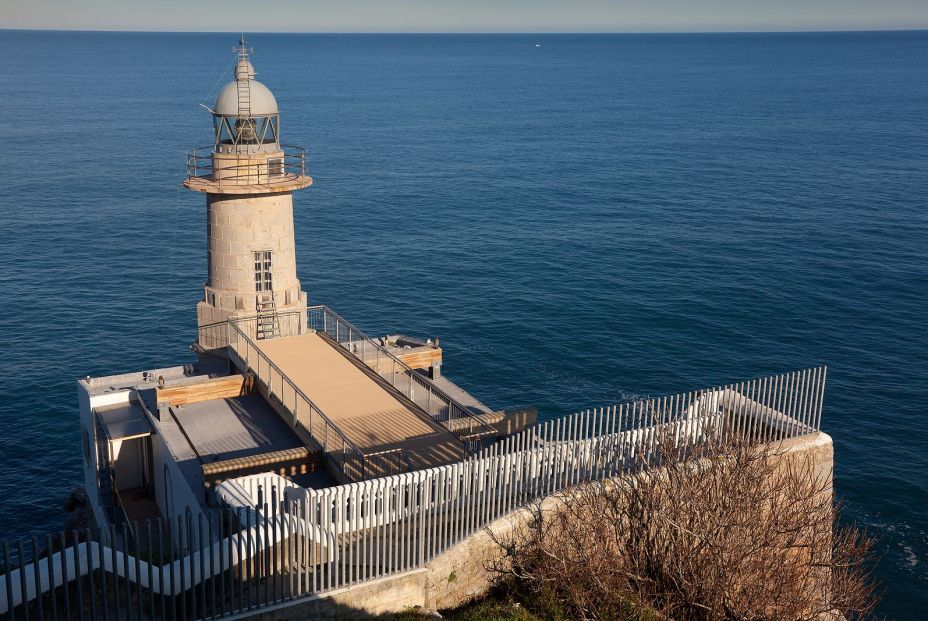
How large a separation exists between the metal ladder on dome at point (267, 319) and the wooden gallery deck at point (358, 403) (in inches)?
120

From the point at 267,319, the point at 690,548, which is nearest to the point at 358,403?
the point at 267,319

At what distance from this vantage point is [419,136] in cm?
11675

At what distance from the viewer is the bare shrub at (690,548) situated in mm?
15430

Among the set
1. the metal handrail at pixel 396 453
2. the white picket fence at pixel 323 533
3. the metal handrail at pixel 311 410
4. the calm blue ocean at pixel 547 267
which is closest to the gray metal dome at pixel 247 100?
the metal handrail at pixel 311 410

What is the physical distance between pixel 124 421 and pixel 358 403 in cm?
839

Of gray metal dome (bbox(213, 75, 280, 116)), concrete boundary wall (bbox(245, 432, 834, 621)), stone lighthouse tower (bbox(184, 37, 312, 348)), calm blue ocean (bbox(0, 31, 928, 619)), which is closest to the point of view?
concrete boundary wall (bbox(245, 432, 834, 621))

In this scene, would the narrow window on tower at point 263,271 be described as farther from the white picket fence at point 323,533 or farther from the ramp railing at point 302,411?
the white picket fence at point 323,533

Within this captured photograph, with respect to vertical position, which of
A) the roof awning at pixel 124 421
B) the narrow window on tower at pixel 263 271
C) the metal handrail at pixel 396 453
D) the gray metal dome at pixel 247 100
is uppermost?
the gray metal dome at pixel 247 100

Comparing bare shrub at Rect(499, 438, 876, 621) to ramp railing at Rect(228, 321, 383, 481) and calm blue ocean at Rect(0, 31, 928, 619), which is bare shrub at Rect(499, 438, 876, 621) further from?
calm blue ocean at Rect(0, 31, 928, 619)

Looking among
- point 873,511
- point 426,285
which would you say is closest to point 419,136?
point 426,285

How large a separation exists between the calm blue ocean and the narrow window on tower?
42.0ft

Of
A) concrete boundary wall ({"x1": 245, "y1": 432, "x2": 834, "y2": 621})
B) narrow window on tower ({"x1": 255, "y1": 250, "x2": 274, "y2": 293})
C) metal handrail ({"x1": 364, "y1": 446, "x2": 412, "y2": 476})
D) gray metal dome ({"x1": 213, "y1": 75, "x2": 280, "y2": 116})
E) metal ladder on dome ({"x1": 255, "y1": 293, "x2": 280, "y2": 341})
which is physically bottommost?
concrete boundary wall ({"x1": 245, "y1": 432, "x2": 834, "y2": 621})

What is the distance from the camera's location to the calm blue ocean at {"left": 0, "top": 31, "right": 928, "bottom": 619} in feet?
135

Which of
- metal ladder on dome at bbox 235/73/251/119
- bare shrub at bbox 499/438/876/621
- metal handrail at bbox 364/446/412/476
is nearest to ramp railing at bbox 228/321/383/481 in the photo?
metal handrail at bbox 364/446/412/476
